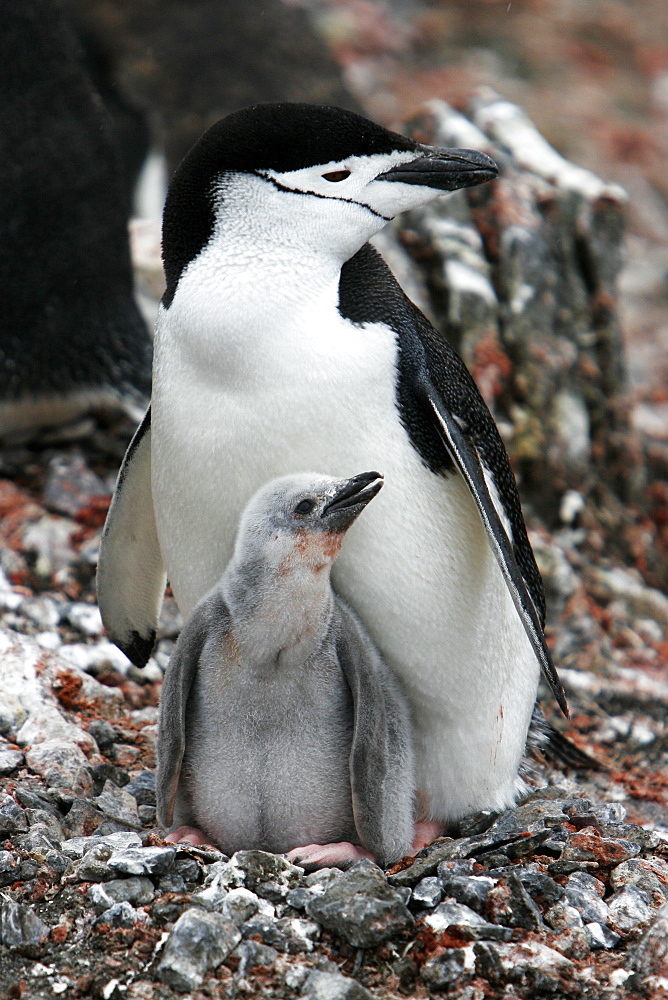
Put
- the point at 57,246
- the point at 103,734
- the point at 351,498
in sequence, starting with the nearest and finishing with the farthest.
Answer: the point at 351,498, the point at 103,734, the point at 57,246

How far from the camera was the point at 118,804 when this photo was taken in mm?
2852

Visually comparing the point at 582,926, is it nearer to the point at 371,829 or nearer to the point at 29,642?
the point at 371,829

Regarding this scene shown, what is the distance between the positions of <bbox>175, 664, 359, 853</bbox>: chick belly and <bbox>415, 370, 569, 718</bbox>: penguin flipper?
0.42 m

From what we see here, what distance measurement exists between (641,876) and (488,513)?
2.55 feet

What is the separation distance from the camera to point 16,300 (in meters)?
4.76

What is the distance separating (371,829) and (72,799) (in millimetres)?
702

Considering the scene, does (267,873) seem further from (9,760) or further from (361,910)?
(9,760)

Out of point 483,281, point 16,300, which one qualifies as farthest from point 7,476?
point 483,281

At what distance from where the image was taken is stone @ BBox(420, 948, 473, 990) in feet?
6.99

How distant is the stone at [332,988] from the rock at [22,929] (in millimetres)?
480

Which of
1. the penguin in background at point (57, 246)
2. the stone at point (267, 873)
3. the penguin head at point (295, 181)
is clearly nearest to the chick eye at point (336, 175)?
the penguin head at point (295, 181)

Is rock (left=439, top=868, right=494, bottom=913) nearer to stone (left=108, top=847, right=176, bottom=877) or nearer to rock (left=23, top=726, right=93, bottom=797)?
stone (left=108, top=847, right=176, bottom=877)

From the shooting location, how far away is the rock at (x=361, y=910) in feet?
7.21

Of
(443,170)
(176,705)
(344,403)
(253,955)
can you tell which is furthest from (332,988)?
(443,170)
